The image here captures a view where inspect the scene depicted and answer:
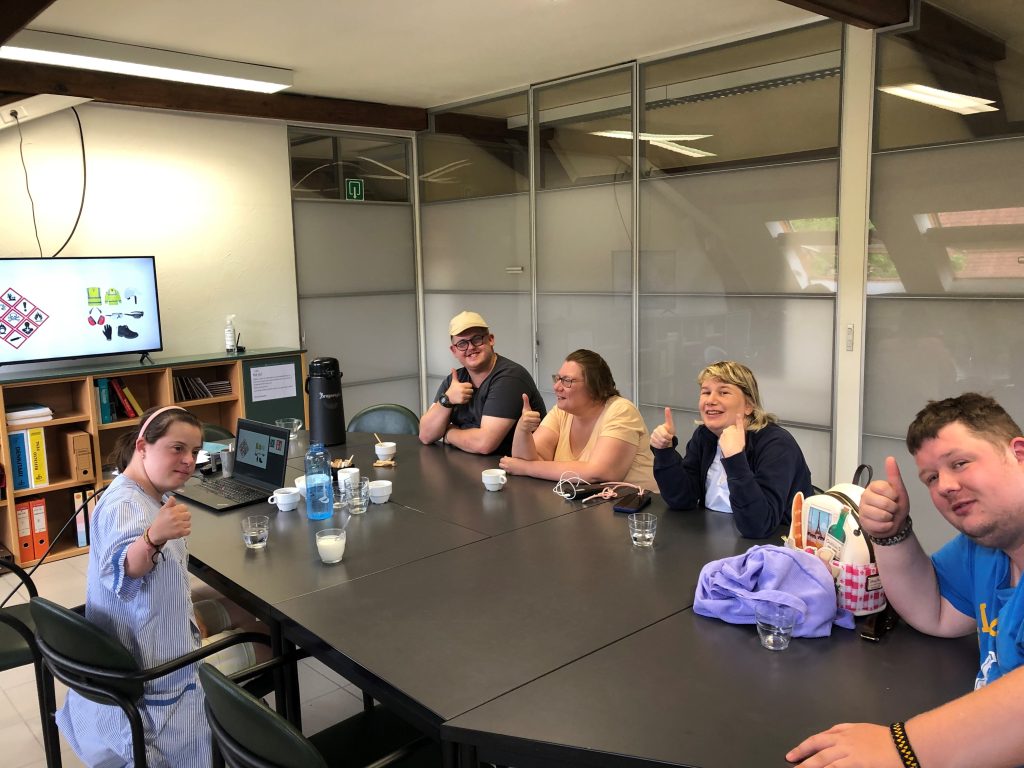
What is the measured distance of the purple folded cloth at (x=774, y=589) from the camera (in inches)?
62.9

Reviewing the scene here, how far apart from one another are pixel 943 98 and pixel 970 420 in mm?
2795

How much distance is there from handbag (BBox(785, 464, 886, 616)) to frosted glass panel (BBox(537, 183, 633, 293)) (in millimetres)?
3225

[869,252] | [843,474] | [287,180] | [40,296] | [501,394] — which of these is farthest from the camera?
[287,180]

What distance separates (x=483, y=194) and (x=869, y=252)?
2918 mm

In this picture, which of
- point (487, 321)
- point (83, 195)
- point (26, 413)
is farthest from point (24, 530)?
point (487, 321)

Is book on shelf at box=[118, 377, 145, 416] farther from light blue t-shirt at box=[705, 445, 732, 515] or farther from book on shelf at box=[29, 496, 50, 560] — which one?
light blue t-shirt at box=[705, 445, 732, 515]

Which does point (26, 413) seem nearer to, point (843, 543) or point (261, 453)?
point (261, 453)

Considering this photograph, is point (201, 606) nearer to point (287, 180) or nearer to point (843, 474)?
point (843, 474)

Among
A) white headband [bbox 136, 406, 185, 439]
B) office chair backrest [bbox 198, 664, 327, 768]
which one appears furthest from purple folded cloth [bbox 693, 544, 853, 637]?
white headband [bbox 136, 406, 185, 439]

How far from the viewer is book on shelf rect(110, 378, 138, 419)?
184 inches

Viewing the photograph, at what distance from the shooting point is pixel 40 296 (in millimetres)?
4422

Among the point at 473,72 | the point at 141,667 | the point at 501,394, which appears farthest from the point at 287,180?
the point at 141,667

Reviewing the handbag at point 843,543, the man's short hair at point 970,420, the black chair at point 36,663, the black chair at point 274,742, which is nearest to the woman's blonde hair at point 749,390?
the handbag at point 843,543

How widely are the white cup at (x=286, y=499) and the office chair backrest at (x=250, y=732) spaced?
47.2 inches
